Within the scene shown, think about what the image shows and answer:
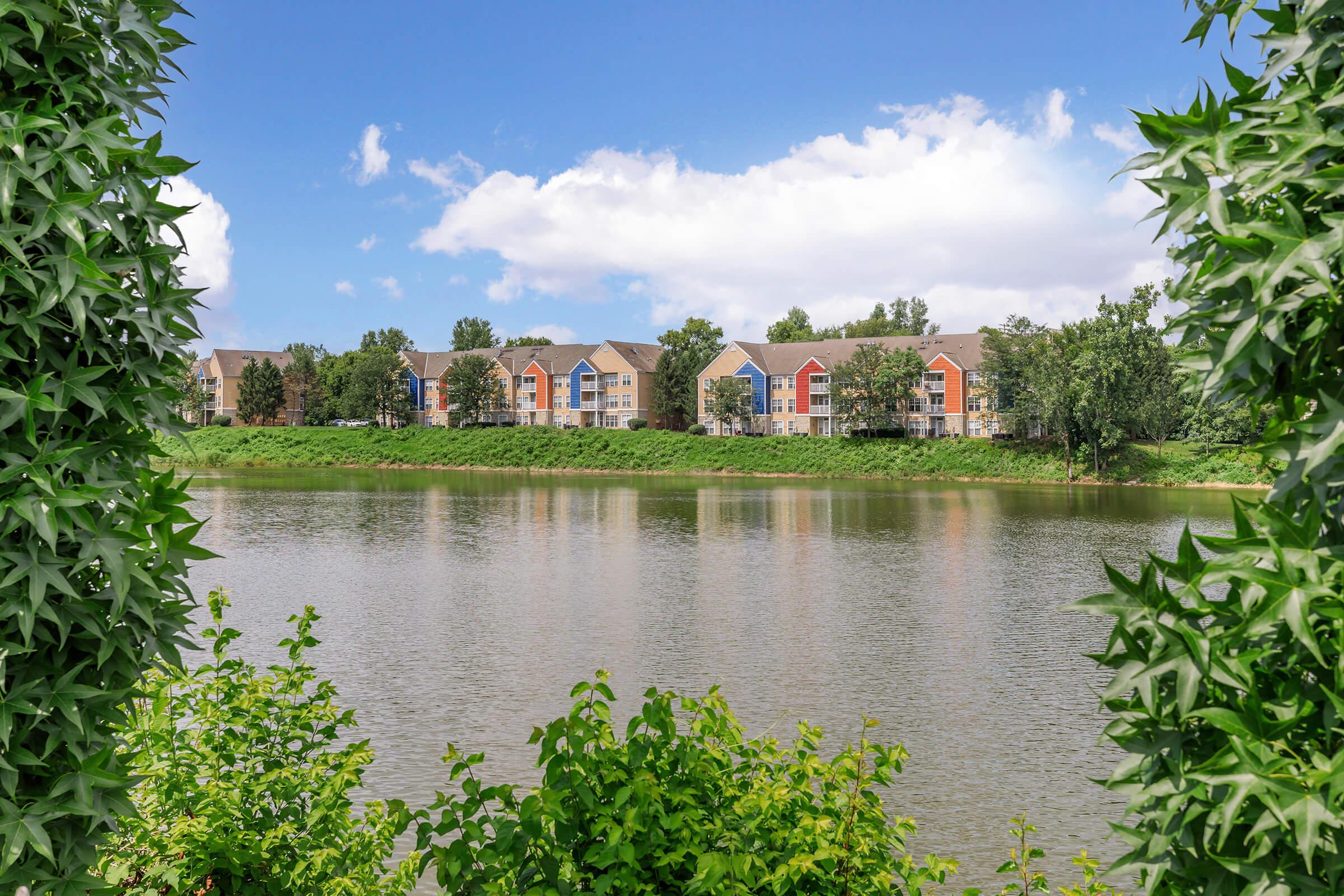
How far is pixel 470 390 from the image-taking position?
327 ft

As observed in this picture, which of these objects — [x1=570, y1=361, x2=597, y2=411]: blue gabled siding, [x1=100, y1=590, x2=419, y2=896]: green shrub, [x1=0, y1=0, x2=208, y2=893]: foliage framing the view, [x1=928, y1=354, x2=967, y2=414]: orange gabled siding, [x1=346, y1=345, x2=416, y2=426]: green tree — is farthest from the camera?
[x1=570, y1=361, x2=597, y2=411]: blue gabled siding

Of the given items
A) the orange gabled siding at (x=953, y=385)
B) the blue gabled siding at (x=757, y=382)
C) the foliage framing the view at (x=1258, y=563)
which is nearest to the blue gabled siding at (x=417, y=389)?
the blue gabled siding at (x=757, y=382)

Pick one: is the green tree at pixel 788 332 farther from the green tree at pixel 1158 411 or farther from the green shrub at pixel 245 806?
the green shrub at pixel 245 806

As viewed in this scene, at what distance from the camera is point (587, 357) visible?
11019 centimetres

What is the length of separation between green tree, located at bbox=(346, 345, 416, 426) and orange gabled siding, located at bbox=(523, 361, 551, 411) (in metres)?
15.3

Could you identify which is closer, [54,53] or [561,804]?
[54,53]

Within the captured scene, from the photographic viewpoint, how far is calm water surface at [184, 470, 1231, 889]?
10133 millimetres

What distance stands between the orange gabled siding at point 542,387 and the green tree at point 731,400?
27.0m

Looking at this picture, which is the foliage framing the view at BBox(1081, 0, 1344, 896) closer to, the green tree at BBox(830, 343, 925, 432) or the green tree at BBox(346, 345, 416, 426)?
the green tree at BBox(830, 343, 925, 432)

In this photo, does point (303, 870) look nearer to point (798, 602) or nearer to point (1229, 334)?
point (1229, 334)

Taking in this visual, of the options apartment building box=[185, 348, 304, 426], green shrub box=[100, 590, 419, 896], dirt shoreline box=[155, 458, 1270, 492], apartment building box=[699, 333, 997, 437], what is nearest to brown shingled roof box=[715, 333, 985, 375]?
apartment building box=[699, 333, 997, 437]

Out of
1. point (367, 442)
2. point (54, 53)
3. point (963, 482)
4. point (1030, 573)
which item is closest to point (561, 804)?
point (54, 53)

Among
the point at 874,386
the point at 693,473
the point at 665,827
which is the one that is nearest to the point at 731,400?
the point at 874,386

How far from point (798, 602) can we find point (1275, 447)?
1779cm
